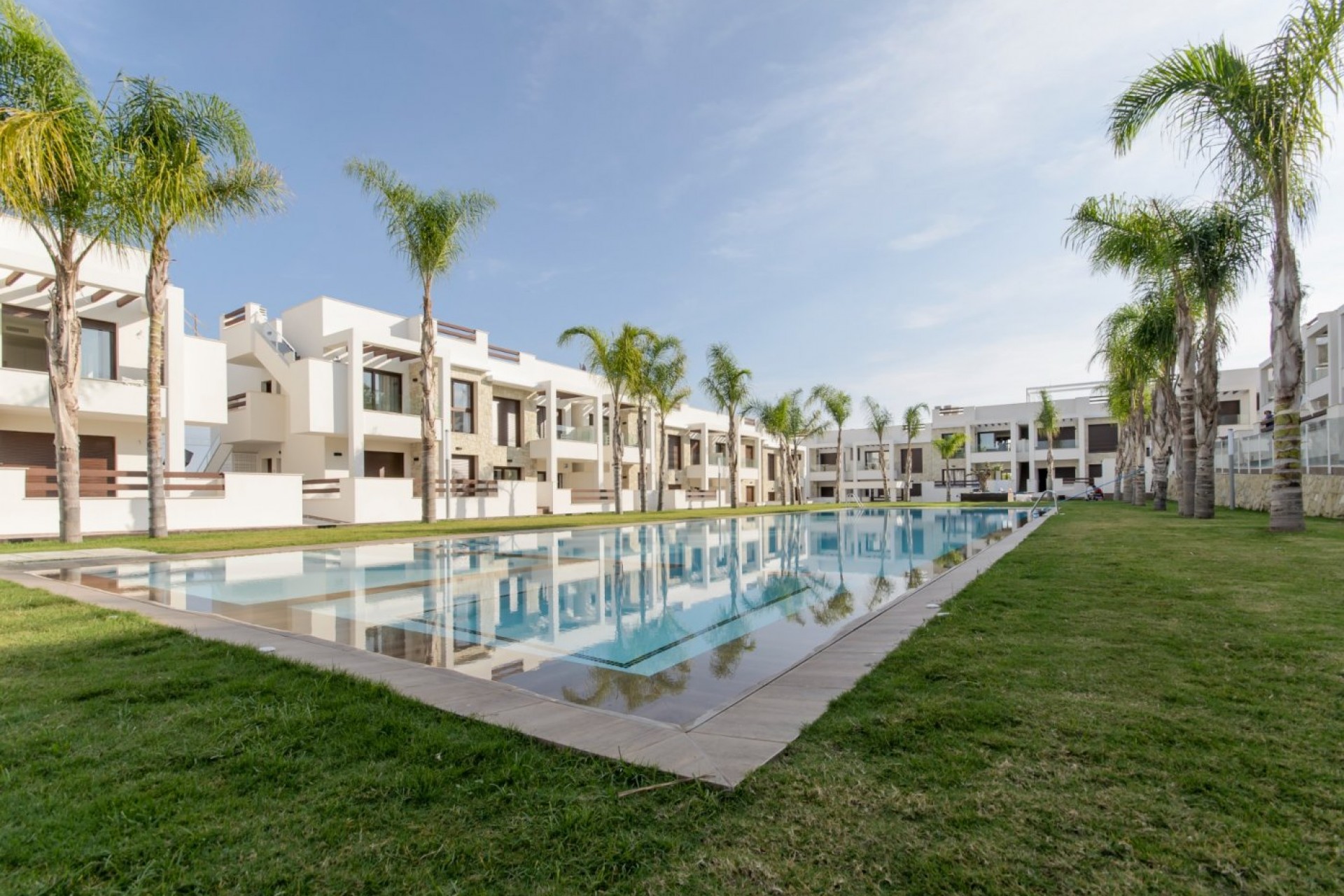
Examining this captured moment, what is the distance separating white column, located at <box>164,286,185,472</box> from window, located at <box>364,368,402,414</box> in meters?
6.39

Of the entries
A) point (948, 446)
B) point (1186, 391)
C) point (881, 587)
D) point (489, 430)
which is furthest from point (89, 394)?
point (948, 446)

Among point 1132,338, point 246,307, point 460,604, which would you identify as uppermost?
point 246,307

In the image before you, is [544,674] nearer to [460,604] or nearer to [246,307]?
[460,604]

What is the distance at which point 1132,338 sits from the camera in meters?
19.5

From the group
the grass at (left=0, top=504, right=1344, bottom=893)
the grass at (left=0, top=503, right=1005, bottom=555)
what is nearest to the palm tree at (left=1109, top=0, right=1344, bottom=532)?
the grass at (left=0, top=504, right=1344, bottom=893)

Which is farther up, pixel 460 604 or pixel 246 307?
pixel 246 307

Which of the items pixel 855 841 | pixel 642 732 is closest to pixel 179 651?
pixel 642 732

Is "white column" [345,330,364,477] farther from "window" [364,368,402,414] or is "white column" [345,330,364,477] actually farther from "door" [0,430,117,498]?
"door" [0,430,117,498]

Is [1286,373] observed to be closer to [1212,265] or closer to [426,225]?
[1212,265]

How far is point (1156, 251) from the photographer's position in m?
15.1

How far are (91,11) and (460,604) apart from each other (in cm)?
1197

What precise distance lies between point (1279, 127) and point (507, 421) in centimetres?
2664

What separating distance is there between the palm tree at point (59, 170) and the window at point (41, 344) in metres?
→ 5.43

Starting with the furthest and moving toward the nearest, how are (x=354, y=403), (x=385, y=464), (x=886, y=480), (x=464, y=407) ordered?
(x=886, y=480), (x=464, y=407), (x=385, y=464), (x=354, y=403)
